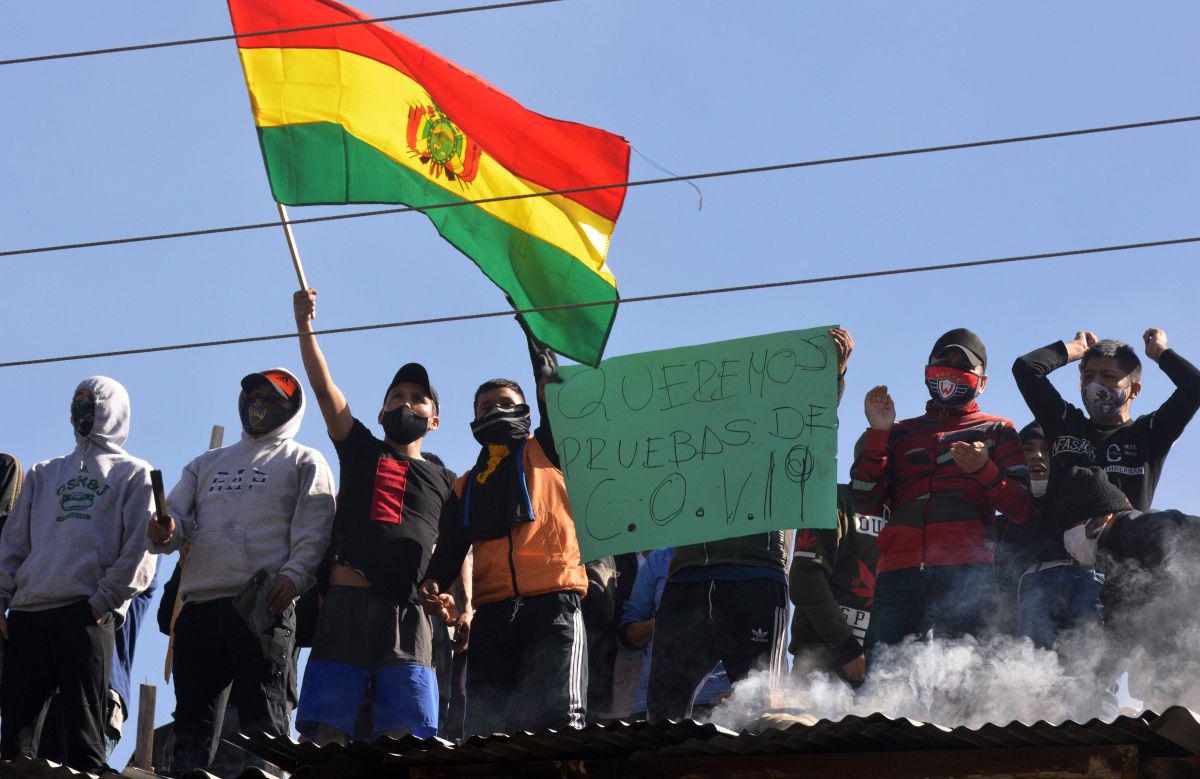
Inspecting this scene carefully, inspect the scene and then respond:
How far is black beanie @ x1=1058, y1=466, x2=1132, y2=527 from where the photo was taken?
7926 millimetres

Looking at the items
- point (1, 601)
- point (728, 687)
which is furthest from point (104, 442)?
point (728, 687)

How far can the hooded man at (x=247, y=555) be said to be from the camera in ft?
26.8

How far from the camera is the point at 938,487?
27.0ft

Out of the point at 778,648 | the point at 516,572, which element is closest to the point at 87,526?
the point at 516,572

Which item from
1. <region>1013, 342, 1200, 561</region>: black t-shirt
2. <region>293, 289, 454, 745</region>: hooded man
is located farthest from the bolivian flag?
<region>1013, 342, 1200, 561</region>: black t-shirt

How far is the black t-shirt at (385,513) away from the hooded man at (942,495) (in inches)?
80.4

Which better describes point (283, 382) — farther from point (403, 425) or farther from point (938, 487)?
point (938, 487)

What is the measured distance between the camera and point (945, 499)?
26.9 ft

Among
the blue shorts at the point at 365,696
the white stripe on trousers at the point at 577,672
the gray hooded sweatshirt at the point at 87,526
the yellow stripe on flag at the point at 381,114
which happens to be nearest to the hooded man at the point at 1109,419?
the white stripe on trousers at the point at 577,672

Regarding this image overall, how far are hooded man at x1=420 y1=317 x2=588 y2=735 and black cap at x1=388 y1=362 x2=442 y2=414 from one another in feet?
0.71

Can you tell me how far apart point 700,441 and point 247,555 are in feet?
7.24

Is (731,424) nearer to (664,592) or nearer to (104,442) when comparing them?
(664,592)

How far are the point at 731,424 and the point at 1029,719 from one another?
2.03m

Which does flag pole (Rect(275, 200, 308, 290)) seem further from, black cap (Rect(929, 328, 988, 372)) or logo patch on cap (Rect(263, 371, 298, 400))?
black cap (Rect(929, 328, 988, 372))
